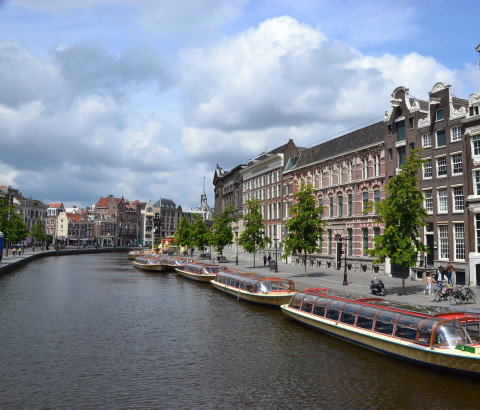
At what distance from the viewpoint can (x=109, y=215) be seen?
199 metres

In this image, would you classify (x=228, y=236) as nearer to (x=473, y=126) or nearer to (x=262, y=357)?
(x=473, y=126)

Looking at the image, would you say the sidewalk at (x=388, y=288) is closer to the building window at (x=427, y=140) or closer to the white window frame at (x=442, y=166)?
the white window frame at (x=442, y=166)

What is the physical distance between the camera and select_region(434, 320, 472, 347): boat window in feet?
54.9

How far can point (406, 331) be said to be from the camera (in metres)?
18.5

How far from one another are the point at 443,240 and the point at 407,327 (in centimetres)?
2459

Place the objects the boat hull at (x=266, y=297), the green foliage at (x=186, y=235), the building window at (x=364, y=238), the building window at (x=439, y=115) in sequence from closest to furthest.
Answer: the boat hull at (x=266, y=297), the building window at (x=439, y=115), the building window at (x=364, y=238), the green foliage at (x=186, y=235)

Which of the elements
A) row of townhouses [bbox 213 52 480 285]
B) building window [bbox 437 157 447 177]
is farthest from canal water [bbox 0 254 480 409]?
building window [bbox 437 157 447 177]

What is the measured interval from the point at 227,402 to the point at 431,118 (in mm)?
36389

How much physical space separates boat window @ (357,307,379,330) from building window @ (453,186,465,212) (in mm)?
22170

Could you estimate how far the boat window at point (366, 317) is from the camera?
20.7 m

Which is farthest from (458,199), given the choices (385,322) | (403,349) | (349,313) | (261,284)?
(403,349)

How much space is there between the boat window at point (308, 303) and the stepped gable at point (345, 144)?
2838 centimetres

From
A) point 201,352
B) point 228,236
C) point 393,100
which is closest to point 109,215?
point 228,236

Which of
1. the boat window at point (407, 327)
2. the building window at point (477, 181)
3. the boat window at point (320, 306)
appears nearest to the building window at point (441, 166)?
the building window at point (477, 181)
